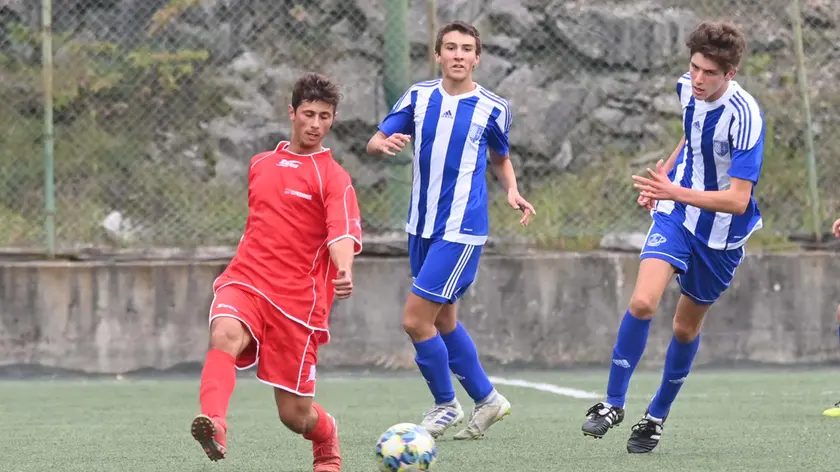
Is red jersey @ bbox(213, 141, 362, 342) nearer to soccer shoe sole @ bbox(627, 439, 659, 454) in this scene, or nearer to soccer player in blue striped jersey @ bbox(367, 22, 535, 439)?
soccer player in blue striped jersey @ bbox(367, 22, 535, 439)

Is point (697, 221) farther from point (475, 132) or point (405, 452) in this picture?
point (405, 452)

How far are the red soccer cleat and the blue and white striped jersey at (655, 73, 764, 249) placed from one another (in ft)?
6.23

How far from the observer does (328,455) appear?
5.16 m

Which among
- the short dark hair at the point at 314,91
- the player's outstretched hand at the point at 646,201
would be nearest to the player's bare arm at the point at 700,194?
the player's outstretched hand at the point at 646,201

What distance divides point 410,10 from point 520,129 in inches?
52.8

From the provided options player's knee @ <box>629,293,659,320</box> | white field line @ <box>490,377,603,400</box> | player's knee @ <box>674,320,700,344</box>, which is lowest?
white field line @ <box>490,377,603,400</box>

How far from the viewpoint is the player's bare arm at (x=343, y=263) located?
15.7 ft

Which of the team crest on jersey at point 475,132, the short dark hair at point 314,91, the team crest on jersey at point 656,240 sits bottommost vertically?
the team crest on jersey at point 656,240

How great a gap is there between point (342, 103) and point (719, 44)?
565 cm

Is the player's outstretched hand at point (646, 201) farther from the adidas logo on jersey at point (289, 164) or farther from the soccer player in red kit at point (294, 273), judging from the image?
the adidas logo on jersey at point (289, 164)

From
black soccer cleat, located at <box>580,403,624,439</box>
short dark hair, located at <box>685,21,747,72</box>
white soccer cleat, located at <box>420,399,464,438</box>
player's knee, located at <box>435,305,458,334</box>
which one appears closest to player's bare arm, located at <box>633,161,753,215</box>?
short dark hair, located at <box>685,21,747,72</box>

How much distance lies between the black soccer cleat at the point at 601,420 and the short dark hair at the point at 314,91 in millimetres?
1719

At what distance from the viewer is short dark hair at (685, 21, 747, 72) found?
565 cm

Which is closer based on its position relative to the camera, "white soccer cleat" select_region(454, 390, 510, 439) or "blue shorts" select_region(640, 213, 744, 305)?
"blue shorts" select_region(640, 213, 744, 305)
